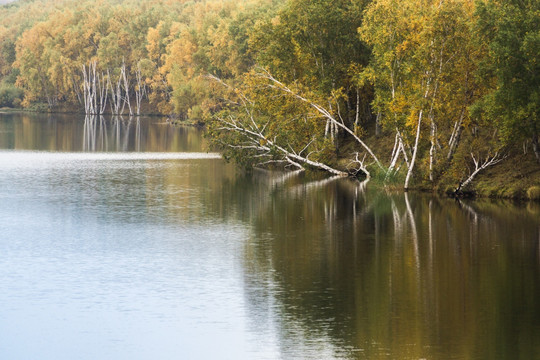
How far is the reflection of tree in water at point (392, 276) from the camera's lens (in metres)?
17.8

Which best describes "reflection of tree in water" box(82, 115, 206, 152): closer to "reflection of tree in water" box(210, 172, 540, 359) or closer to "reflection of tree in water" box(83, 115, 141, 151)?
"reflection of tree in water" box(83, 115, 141, 151)

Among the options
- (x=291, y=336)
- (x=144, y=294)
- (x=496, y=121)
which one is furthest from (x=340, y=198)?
(x=291, y=336)

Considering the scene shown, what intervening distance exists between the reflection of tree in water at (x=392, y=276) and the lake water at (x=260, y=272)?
0.07 metres

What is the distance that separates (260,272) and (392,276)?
3.44 m

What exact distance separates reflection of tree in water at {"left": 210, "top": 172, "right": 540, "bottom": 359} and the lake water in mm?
66

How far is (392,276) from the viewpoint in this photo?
2386cm

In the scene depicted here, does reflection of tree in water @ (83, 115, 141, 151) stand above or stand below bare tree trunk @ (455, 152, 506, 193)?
above

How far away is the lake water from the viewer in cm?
1750

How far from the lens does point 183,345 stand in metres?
17.2

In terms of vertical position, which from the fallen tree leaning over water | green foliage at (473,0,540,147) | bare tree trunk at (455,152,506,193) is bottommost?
bare tree trunk at (455,152,506,193)

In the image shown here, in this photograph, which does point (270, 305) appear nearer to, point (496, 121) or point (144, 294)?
point (144, 294)

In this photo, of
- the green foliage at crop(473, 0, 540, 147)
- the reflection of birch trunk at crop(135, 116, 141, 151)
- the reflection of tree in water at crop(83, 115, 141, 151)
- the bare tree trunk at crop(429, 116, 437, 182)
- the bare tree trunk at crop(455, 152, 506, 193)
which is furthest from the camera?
the reflection of birch trunk at crop(135, 116, 141, 151)

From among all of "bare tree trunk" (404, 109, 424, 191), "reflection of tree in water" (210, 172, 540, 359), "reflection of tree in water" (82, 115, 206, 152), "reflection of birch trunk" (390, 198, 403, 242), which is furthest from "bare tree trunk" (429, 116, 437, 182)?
"reflection of tree in water" (82, 115, 206, 152)

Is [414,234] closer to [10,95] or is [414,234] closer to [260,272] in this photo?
[260,272]
